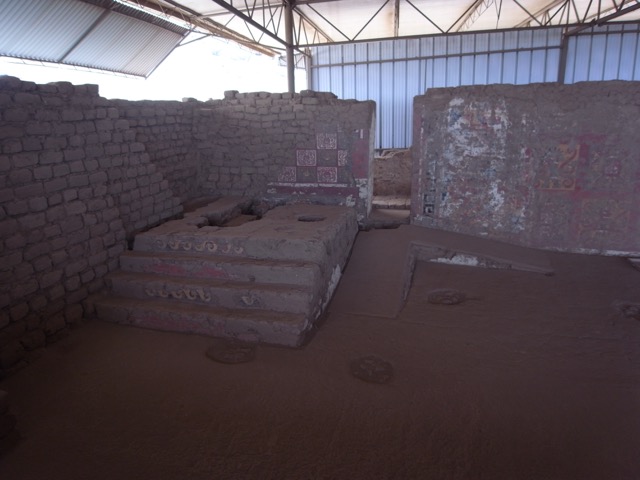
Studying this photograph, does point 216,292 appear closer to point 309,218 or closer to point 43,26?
point 309,218

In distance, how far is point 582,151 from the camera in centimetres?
680

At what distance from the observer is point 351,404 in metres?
3.54

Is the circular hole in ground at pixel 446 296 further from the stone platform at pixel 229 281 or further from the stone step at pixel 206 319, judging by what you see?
the stone step at pixel 206 319

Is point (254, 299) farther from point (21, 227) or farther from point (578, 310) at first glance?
point (578, 310)

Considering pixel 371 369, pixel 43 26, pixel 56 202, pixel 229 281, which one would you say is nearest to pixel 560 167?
pixel 371 369

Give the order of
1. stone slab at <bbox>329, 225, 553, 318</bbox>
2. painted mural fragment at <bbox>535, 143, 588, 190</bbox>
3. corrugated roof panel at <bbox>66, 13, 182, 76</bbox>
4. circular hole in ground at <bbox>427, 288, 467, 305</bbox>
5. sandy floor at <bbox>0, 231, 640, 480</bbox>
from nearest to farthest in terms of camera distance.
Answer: sandy floor at <bbox>0, 231, 640, 480</bbox> < stone slab at <bbox>329, 225, 553, 318</bbox> < circular hole in ground at <bbox>427, 288, 467, 305</bbox> < painted mural fragment at <bbox>535, 143, 588, 190</bbox> < corrugated roof panel at <bbox>66, 13, 182, 76</bbox>

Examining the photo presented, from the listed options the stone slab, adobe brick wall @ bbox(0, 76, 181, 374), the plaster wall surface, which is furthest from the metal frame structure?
the stone slab

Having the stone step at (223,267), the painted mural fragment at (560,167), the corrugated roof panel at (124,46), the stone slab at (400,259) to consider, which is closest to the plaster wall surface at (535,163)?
the painted mural fragment at (560,167)

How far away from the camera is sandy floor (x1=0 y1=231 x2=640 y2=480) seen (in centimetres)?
292

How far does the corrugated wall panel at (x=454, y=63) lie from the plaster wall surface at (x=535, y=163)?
→ 8047 mm

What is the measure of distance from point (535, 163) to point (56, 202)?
6689 millimetres

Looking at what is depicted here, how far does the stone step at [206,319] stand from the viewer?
4414 millimetres

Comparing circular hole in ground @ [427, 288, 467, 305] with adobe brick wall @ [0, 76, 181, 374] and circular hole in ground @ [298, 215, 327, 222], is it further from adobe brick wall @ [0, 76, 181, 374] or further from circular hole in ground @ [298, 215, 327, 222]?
adobe brick wall @ [0, 76, 181, 374]

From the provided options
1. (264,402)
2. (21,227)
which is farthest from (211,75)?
(264,402)
